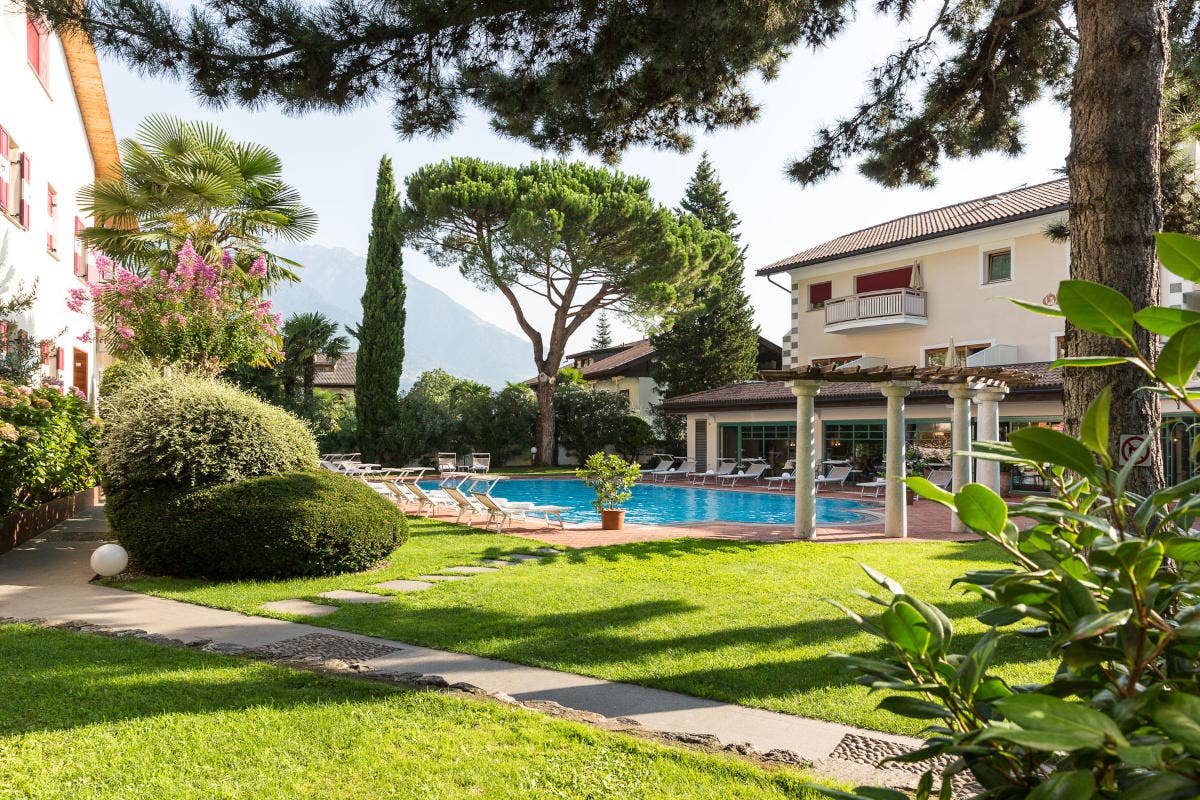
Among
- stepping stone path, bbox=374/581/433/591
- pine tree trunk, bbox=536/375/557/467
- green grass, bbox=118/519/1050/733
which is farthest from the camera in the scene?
pine tree trunk, bbox=536/375/557/467

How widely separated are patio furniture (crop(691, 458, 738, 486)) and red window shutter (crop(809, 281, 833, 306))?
6490 millimetres

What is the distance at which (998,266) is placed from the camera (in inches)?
976

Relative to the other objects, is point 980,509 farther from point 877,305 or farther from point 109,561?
point 877,305

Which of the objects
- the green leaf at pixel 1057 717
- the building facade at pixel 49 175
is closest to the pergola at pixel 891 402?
the building facade at pixel 49 175

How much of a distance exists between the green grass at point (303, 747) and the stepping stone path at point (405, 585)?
3.37m

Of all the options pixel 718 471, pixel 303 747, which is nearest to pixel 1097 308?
pixel 303 747

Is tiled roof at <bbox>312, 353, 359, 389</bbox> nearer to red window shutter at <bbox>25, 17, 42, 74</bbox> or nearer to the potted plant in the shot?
red window shutter at <bbox>25, 17, 42, 74</bbox>

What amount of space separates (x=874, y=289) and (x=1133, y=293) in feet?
80.7

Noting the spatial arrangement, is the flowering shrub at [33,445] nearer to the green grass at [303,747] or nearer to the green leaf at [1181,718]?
the green grass at [303,747]

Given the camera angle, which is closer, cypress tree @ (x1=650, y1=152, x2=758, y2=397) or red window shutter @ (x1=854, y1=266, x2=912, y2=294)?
red window shutter @ (x1=854, y1=266, x2=912, y2=294)

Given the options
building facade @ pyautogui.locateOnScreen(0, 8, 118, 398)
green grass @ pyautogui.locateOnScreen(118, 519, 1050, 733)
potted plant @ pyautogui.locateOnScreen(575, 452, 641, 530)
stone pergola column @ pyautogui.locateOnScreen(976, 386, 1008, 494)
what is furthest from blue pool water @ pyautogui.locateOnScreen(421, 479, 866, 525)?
building facade @ pyautogui.locateOnScreen(0, 8, 118, 398)

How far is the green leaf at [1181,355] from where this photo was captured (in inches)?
39.2

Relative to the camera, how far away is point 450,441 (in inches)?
1387

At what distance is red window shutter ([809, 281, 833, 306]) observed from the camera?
2955 centimetres
